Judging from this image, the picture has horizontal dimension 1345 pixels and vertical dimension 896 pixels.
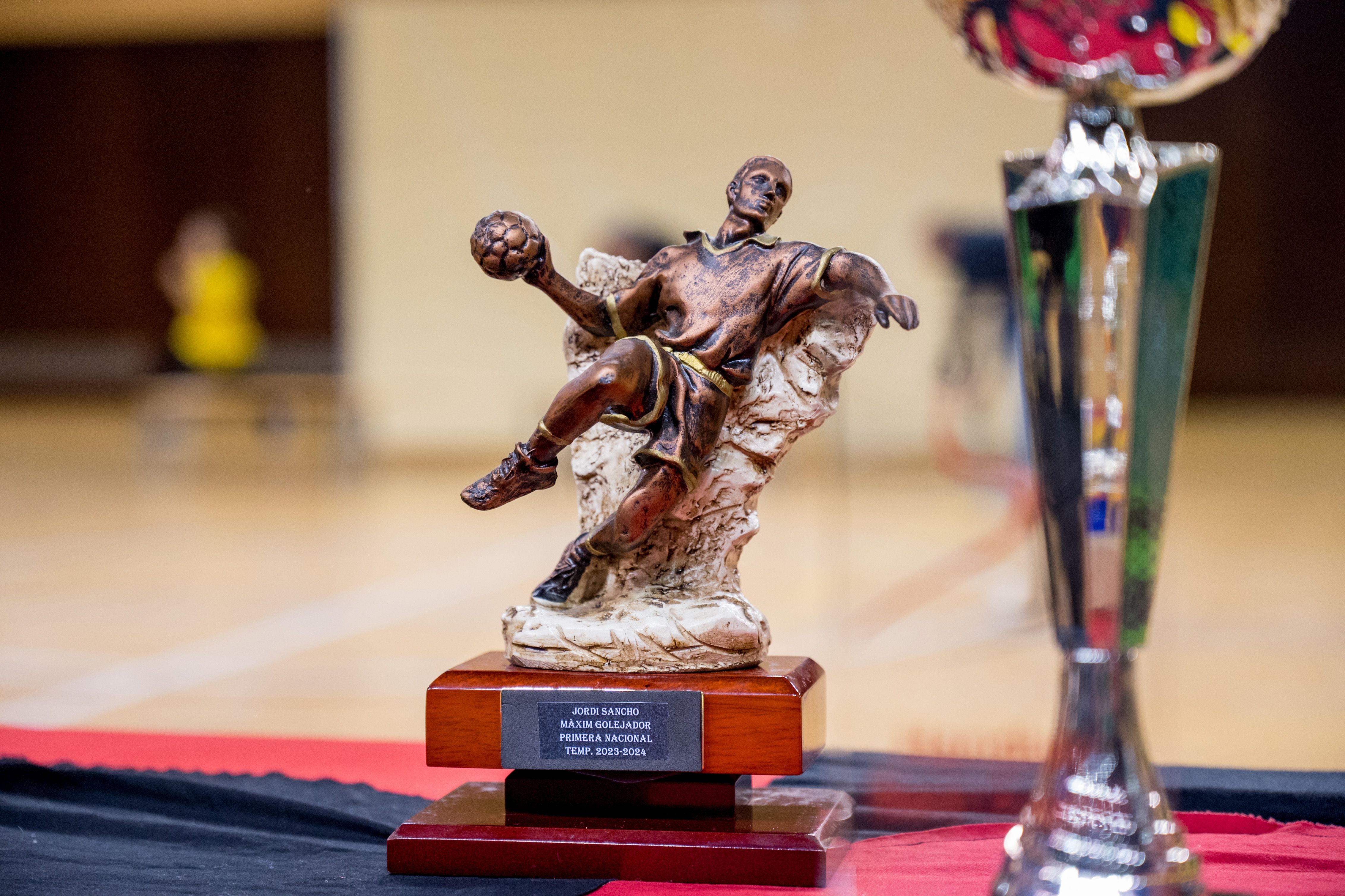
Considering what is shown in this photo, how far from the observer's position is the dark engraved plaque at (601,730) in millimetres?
1629

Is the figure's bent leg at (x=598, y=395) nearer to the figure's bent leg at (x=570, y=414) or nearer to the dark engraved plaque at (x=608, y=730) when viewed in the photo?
the figure's bent leg at (x=570, y=414)

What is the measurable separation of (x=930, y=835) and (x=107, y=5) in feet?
41.8

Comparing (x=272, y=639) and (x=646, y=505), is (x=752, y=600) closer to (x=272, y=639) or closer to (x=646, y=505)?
(x=272, y=639)

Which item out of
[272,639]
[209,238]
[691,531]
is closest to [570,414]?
[691,531]

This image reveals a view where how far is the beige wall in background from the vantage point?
26.6ft

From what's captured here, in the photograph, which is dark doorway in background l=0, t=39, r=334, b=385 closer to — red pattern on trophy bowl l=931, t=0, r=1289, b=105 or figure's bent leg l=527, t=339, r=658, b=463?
figure's bent leg l=527, t=339, r=658, b=463

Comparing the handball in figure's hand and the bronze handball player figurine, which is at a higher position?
the handball in figure's hand

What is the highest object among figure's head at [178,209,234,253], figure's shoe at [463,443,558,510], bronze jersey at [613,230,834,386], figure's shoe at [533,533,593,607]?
figure's head at [178,209,234,253]

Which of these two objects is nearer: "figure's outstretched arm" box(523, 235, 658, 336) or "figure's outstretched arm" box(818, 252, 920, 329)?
"figure's outstretched arm" box(818, 252, 920, 329)

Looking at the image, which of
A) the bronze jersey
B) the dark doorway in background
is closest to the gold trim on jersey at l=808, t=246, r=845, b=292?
the bronze jersey

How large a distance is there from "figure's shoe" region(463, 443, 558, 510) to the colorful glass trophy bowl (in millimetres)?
594

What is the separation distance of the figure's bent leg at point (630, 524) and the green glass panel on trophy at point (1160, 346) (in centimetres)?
56

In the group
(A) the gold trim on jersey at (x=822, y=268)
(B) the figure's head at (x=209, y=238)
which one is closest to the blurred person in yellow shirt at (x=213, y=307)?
(B) the figure's head at (x=209, y=238)

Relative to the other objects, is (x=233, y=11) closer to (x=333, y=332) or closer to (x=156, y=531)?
(x=333, y=332)
